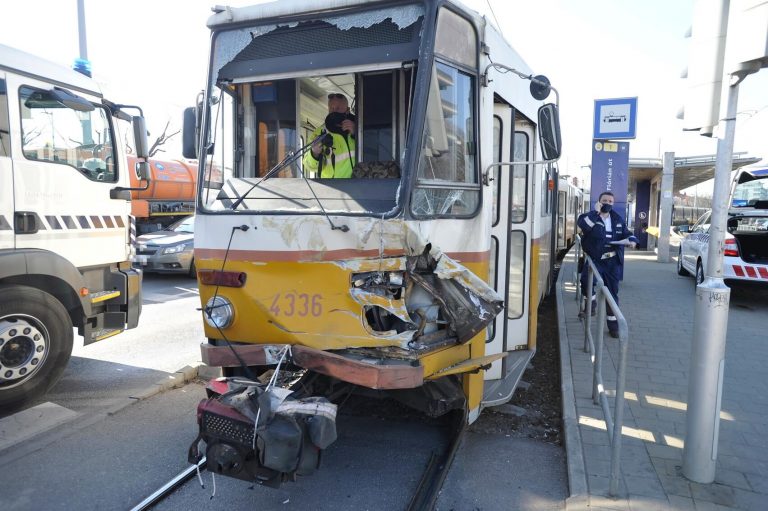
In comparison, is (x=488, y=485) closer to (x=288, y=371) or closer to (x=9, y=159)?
(x=288, y=371)

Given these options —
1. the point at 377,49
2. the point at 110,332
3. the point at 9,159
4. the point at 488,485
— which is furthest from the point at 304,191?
the point at 110,332

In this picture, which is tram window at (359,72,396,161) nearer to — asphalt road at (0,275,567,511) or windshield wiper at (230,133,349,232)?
windshield wiper at (230,133,349,232)

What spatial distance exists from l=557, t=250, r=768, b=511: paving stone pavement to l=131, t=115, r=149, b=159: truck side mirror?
17.0 feet

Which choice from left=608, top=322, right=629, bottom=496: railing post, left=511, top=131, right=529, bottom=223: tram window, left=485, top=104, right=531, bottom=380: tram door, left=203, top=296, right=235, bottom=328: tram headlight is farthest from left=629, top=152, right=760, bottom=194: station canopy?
left=203, top=296, right=235, bottom=328: tram headlight

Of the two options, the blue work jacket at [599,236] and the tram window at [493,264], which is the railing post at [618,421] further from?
the blue work jacket at [599,236]

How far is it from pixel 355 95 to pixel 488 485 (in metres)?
2.98

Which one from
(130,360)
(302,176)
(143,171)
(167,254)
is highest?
(143,171)

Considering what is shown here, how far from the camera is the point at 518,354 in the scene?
530 centimetres

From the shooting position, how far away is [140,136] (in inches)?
241

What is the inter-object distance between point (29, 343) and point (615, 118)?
8285mm

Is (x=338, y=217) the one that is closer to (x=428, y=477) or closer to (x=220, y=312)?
(x=220, y=312)

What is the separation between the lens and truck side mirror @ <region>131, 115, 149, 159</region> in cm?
611

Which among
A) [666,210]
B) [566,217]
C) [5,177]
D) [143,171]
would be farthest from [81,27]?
[666,210]

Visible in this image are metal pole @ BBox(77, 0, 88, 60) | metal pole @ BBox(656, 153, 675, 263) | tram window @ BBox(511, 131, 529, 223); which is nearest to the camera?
tram window @ BBox(511, 131, 529, 223)
